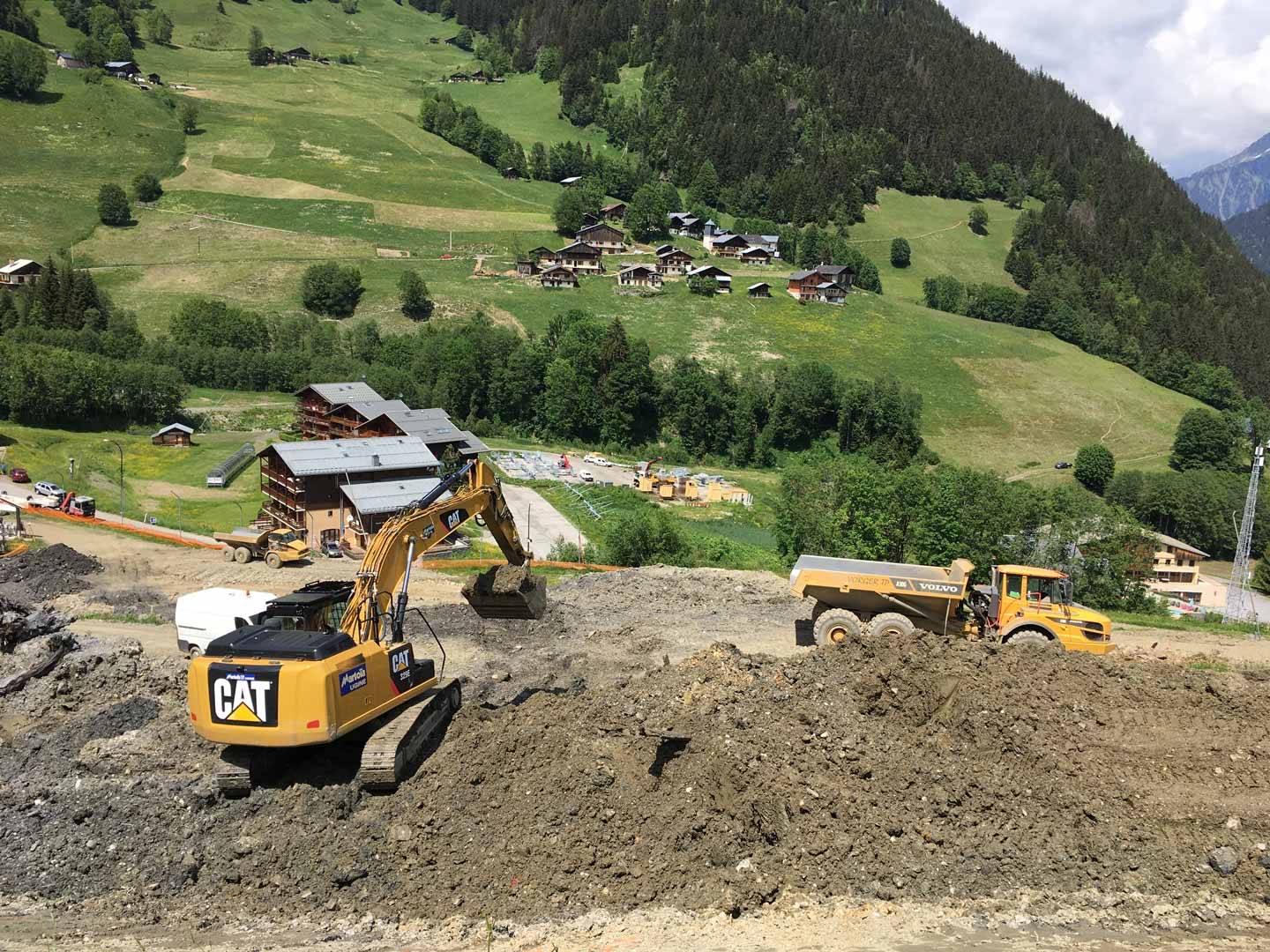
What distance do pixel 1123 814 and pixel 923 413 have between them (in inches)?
2763

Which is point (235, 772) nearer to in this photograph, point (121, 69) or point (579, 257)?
point (579, 257)

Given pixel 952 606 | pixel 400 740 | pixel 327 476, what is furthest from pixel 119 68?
pixel 952 606

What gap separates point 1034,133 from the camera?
155750 millimetres

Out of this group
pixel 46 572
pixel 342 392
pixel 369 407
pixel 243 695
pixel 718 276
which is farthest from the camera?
pixel 718 276

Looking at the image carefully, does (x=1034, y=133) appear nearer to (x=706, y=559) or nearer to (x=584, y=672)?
(x=706, y=559)

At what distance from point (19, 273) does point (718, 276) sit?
6791 cm

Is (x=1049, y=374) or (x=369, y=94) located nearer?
(x=1049, y=374)

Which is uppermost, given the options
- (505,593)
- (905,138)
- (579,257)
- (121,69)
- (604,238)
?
(905,138)

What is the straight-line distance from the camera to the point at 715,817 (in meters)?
11.6

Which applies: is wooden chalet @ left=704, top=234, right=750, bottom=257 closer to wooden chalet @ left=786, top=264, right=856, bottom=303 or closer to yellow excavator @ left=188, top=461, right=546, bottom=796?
wooden chalet @ left=786, top=264, right=856, bottom=303

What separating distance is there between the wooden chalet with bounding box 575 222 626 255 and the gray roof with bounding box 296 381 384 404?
182ft

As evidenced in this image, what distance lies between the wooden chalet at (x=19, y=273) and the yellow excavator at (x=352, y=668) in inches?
3221

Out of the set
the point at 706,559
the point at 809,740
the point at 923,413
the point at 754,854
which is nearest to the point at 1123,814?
the point at 809,740

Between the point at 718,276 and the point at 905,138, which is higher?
the point at 905,138
